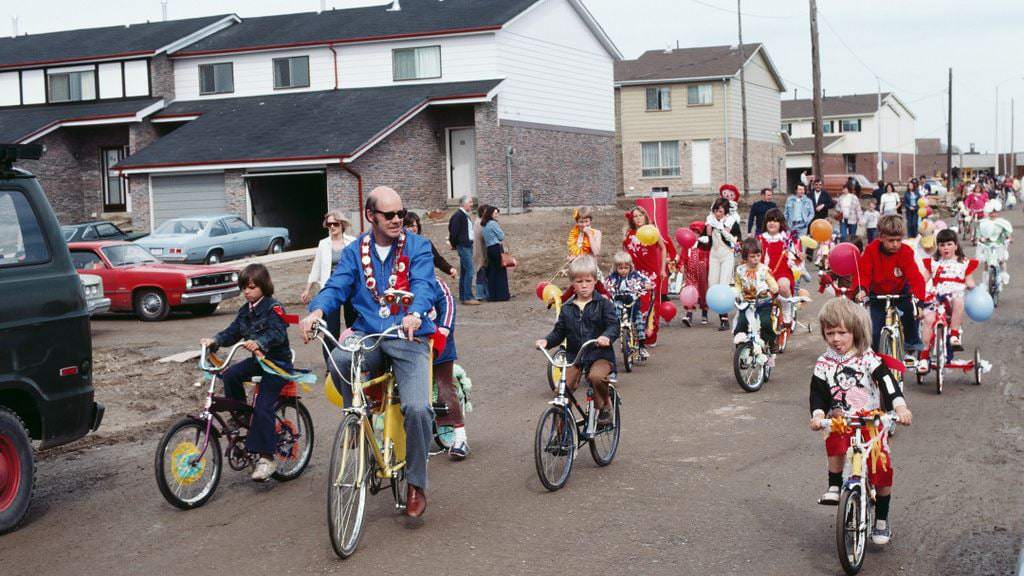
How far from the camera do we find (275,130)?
38438mm

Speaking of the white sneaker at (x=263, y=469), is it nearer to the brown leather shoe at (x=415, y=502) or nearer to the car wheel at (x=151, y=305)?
the brown leather shoe at (x=415, y=502)

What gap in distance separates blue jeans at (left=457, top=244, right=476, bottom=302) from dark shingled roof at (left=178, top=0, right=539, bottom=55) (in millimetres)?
19868

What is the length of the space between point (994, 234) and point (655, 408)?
920 centimetres

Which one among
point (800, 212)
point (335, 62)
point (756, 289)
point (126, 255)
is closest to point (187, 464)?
point (756, 289)

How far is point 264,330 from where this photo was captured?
27.0ft

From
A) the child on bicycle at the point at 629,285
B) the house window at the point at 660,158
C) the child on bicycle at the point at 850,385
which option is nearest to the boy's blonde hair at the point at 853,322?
the child on bicycle at the point at 850,385

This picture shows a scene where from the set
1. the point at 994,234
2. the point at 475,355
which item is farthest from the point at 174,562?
the point at 994,234

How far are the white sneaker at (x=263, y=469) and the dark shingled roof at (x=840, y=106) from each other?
89.0 meters

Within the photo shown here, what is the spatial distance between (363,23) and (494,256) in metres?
24.1

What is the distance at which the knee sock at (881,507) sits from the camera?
6535mm

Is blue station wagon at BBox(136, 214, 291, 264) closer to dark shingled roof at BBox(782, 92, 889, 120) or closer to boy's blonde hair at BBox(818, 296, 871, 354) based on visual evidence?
boy's blonde hair at BBox(818, 296, 871, 354)

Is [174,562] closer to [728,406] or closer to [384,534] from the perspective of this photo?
[384,534]

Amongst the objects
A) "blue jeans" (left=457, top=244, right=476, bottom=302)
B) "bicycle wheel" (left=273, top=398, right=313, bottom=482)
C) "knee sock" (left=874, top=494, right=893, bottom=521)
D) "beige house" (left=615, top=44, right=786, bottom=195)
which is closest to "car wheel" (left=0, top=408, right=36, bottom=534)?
"bicycle wheel" (left=273, top=398, right=313, bottom=482)

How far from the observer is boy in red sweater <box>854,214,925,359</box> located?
1100 centimetres
